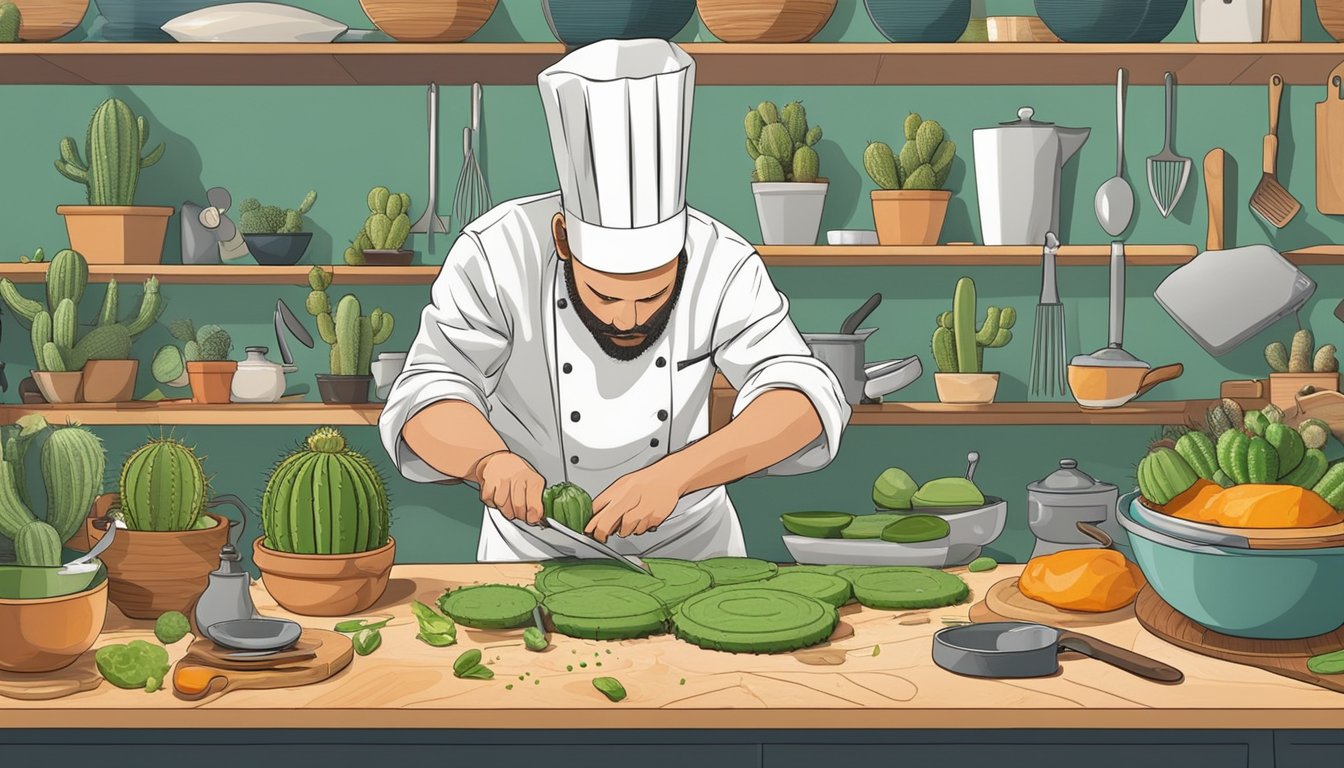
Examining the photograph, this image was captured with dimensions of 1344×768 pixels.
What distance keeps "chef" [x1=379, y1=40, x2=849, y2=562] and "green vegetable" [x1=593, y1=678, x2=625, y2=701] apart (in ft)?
1.87

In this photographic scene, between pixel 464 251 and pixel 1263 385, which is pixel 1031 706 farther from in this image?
pixel 1263 385

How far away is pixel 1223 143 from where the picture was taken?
274 cm

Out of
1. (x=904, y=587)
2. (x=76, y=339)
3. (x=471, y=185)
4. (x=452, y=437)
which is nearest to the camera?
(x=904, y=587)

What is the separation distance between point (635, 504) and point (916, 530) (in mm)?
447

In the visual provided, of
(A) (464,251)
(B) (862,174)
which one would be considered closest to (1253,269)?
(B) (862,174)

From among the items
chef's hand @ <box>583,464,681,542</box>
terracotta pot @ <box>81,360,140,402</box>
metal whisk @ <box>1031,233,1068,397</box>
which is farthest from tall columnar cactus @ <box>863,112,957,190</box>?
terracotta pot @ <box>81,360,140,402</box>

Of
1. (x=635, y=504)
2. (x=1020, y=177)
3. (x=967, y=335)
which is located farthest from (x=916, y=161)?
(x=635, y=504)

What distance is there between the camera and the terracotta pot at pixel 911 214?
256 centimetres

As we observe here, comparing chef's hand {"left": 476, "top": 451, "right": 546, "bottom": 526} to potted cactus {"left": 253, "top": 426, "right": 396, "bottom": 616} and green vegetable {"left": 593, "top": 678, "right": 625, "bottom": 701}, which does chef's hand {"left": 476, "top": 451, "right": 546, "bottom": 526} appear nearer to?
potted cactus {"left": 253, "top": 426, "right": 396, "bottom": 616}

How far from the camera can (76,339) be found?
263 centimetres

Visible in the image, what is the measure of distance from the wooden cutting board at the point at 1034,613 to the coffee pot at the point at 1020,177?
1.26 m

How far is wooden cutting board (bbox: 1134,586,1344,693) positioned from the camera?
1.24m

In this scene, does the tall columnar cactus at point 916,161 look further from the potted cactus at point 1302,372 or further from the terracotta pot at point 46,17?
the terracotta pot at point 46,17

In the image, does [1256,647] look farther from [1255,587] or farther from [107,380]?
[107,380]
